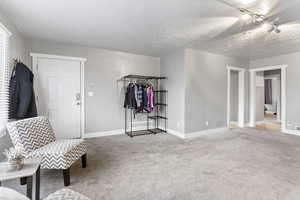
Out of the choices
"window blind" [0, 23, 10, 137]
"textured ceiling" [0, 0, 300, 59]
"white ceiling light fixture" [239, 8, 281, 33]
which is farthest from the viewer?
"window blind" [0, 23, 10, 137]

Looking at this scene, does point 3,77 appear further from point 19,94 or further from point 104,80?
point 104,80

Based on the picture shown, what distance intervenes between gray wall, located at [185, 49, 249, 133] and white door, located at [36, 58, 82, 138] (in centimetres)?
277

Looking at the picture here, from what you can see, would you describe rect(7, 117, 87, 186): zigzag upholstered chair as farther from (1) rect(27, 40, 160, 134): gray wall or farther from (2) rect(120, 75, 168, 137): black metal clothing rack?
(2) rect(120, 75, 168, 137): black metal clothing rack

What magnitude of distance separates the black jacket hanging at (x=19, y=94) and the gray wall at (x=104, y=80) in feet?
3.87

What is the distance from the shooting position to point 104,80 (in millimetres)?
4277

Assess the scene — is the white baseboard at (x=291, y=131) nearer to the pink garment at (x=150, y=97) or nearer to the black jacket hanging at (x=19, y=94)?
the pink garment at (x=150, y=97)

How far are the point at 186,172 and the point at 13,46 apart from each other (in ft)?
11.6

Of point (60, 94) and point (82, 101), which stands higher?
point (60, 94)

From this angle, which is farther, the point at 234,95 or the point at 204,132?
the point at 234,95

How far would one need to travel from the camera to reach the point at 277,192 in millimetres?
1841

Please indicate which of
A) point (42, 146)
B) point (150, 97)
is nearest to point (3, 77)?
point (42, 146)

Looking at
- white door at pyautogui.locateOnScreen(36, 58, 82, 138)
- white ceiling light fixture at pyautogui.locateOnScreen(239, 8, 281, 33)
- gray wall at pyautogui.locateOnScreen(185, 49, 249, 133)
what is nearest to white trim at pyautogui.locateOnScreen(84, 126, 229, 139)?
gray wall at pyautogui.locateOnScreen(185, 49, 249, 133)

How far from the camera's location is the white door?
363 cm

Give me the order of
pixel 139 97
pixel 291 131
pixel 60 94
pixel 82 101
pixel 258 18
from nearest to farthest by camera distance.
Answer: pixel 258 18, pixel 60 94, pixel 82 101, pixel 139 97, pixel 291 131
